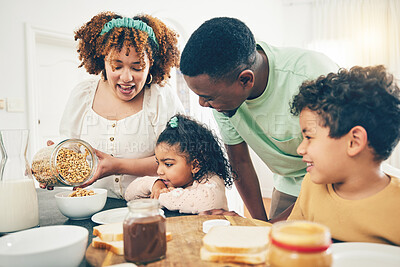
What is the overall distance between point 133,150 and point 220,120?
0.43m

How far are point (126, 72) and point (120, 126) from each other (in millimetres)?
265

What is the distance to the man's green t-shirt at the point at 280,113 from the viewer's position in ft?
4.23

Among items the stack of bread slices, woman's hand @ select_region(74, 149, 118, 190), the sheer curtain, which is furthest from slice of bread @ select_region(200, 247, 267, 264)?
the sheer curtain

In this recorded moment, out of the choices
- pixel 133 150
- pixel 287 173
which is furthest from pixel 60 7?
pixel 287 173

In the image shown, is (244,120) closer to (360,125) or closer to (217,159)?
(217,159)

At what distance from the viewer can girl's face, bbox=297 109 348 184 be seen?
943 mm

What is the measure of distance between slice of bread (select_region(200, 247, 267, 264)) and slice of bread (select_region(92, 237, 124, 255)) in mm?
184

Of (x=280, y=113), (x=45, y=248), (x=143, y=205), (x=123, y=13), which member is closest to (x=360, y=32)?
(x=123, y=13)

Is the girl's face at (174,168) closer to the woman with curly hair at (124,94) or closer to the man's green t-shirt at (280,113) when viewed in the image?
the woman with curly hair at (124,94)

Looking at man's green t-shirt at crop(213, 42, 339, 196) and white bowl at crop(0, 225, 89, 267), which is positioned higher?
man's green t-shirt at crop(213, 42, 339, 196)

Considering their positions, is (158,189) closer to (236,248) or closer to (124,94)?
(124,94)

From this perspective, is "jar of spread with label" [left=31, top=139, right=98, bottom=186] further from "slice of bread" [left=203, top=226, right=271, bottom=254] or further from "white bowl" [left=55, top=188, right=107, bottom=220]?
"slice of bread" [left=203, top=226, right=271, bottom=254]

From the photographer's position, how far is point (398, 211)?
85 centimetres

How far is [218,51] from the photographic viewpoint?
1163 millimetres
